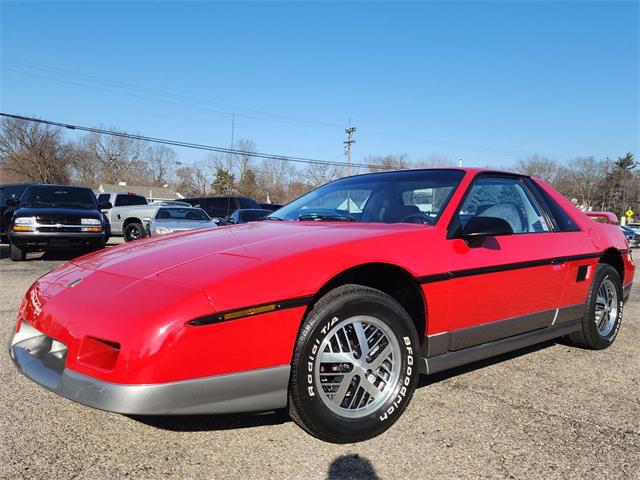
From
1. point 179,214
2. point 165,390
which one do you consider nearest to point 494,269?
point 165,390

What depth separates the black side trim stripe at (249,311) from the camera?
190 cm

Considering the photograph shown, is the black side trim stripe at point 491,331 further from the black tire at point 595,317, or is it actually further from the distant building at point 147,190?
the distant building at point 147,190

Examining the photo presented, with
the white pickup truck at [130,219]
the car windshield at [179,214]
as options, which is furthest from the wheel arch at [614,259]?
the white pickup truck at [130,219]

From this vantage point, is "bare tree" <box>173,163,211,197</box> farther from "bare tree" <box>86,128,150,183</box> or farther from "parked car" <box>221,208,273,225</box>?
"parked car" <box>221,208,273,225</box>

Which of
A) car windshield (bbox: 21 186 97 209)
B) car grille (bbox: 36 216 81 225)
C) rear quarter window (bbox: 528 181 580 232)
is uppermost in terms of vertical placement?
rear quarter window (bbox: 528 181 580 232)

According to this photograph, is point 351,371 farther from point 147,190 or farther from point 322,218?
point 147,190

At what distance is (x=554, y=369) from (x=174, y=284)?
2.82 metres

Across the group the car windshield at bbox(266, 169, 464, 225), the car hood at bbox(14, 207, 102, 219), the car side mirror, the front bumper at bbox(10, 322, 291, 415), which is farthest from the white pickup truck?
the car side mirror

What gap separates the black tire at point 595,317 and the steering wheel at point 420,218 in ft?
5.73

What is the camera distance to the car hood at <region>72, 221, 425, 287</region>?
2193 mm

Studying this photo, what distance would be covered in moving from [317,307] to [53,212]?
28.2 feet

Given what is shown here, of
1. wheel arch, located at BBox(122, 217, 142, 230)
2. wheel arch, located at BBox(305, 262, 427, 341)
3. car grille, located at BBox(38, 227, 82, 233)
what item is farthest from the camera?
wheel arch, located at BBox(122, 217, 142, 230)

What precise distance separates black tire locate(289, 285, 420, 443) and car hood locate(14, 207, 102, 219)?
8504 mm

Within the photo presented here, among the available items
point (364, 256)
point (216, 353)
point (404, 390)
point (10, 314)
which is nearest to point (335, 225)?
point (364, 256)
